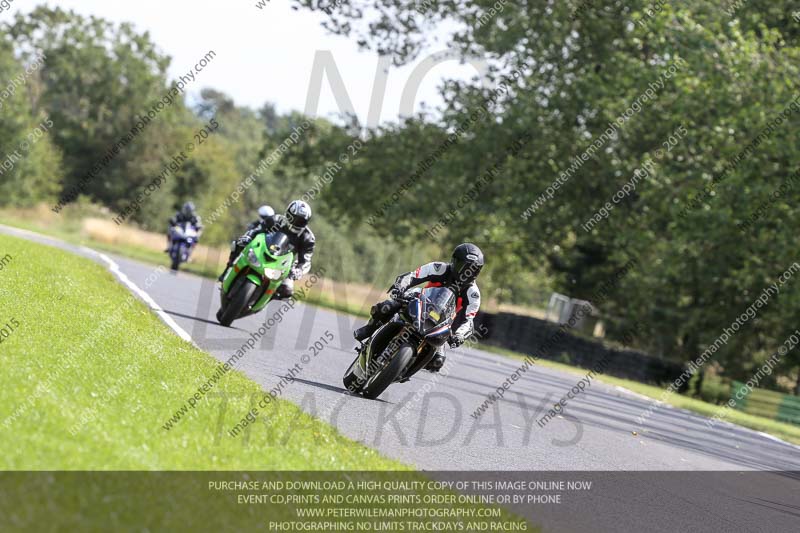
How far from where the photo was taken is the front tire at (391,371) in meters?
10.5

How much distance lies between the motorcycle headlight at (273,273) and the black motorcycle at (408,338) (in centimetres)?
408

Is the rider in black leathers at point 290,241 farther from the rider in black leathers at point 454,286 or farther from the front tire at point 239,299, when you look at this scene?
the rider in black leathers at point 454,286

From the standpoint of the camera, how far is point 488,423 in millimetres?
11547

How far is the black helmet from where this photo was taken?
10289 millimetres


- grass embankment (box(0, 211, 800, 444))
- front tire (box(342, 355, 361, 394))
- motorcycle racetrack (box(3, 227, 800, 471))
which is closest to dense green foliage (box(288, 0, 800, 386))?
grass embankment (box(0, 211, 800, 444))

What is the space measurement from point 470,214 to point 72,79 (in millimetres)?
51290

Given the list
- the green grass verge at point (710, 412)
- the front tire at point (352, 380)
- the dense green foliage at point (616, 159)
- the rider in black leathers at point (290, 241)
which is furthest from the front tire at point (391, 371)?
the dense green foliage at point (616, 159)

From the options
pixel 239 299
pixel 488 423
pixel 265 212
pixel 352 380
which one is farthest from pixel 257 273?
pixel 488 423

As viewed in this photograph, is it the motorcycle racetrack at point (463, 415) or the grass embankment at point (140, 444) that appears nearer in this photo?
the grass embankment at point (140, 444)

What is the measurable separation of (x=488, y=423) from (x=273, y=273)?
174 inches

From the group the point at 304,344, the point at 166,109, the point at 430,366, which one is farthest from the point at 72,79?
the point at 430,366

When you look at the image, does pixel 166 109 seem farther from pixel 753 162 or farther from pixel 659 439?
pixel 659 439

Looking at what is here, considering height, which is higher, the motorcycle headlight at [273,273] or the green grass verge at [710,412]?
the motorcycle headlight at [273,273]
